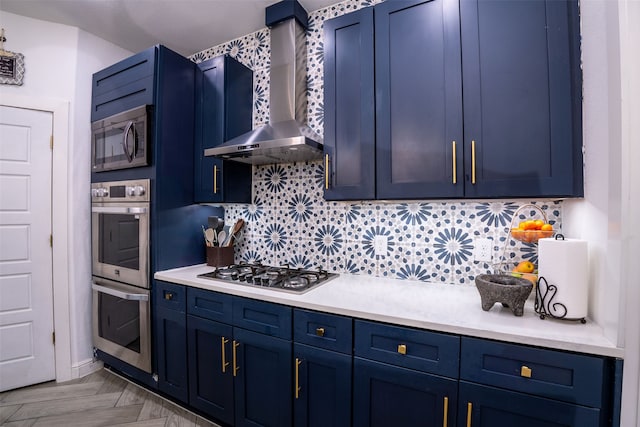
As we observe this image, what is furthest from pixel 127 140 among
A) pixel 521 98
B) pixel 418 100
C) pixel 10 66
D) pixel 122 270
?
pixel 521 98

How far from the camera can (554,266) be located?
111 cm

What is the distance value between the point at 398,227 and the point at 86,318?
2650 mm

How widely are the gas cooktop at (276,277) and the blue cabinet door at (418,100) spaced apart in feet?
2.18

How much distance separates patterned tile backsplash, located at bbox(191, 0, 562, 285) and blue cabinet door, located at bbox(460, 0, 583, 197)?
0.36m

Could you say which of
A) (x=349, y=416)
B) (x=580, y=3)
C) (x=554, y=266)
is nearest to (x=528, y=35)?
(x=580, y=3)

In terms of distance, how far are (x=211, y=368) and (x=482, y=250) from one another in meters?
1.74

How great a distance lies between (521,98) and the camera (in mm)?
1209

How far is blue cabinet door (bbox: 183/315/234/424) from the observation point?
1.61 meters

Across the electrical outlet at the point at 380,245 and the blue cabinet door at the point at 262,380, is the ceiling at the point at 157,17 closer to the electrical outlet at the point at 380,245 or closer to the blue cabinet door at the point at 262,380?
the electrical outlet at the point at 380,245

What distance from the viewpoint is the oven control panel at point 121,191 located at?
1957mm

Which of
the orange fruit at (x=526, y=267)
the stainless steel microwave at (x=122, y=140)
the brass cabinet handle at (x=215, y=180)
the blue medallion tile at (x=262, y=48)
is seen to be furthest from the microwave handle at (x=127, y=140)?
the orange fruit at (x=526, y=267)

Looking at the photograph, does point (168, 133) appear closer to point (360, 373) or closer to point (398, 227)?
point (398, 227)

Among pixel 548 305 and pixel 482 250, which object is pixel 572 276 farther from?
pixel 482 250

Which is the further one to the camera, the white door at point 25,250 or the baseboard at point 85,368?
the baseboard at point 85,368
